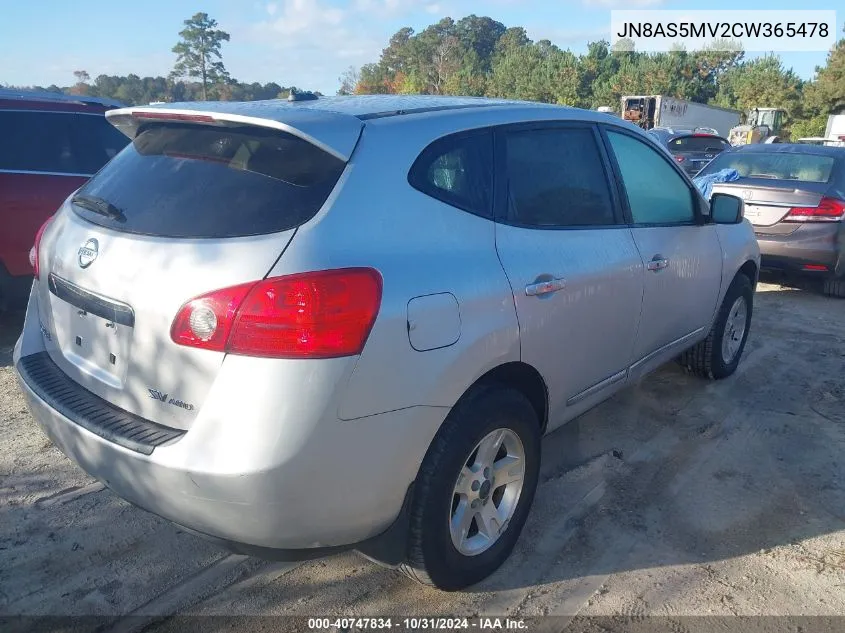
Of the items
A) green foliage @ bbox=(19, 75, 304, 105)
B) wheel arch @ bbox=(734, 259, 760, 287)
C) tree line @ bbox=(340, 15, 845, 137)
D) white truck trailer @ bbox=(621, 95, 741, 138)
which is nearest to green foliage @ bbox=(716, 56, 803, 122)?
tree line @ bbox=(340, 15, 845, 137)

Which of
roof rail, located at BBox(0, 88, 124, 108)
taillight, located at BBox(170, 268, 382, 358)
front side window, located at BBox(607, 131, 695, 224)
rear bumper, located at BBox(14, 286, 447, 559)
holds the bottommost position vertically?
rear bumper, located at BBox(14, 286, 447, 559)

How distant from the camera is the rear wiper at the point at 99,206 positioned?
2.43m

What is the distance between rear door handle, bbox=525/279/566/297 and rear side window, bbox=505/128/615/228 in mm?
246

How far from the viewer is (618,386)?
347 centimetres

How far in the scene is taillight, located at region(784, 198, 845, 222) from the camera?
689 centimetres

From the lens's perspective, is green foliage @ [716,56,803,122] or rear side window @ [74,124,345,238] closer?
rear side window @ [74,124,345,238]

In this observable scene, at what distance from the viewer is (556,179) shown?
3.01 metres

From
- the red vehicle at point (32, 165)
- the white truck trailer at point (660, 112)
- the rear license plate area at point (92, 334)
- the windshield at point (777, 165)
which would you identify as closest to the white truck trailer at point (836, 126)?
the white truck trailer at point (660, 112)

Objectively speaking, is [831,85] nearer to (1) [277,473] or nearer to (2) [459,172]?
(2) [459,172]

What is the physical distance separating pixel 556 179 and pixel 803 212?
5150 millimetres

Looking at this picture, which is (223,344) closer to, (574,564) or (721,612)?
(574,564)

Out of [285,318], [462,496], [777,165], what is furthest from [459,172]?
[777,165]

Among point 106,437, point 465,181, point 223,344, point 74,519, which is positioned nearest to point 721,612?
point 465,181

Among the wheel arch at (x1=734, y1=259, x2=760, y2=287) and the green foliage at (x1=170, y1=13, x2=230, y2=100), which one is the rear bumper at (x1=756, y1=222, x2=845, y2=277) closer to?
the wheel arch at (x1=734, y1=259, x2=760, y2=287)
